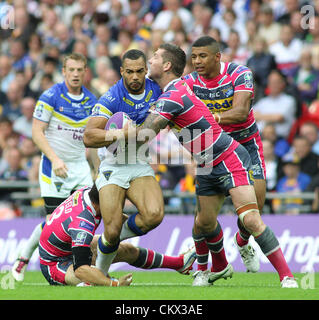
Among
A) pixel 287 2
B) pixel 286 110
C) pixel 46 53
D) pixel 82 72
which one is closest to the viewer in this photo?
pixel 82 72

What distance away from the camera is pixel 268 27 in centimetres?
1616

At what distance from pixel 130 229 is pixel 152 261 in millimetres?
752

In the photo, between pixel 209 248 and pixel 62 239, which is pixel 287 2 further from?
pixel 62 239

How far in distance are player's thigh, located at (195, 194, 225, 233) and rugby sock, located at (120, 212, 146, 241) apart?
80 cm

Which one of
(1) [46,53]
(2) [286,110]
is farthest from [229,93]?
(1) [46,53]

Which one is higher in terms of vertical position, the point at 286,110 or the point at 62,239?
the point at 286,110

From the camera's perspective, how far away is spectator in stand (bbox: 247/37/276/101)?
1516cm

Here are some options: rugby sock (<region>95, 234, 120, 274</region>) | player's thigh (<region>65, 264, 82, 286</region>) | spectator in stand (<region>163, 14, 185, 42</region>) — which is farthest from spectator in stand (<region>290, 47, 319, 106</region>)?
player's thigh (<region>65, 264, 82, 286</region>)

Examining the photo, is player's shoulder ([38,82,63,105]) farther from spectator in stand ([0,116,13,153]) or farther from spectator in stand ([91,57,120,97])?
spectator in stand ([0,116,13,153])

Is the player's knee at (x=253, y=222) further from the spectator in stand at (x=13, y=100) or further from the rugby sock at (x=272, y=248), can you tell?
the spectator in stand at (x=13, y=100)

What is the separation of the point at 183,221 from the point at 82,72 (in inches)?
124

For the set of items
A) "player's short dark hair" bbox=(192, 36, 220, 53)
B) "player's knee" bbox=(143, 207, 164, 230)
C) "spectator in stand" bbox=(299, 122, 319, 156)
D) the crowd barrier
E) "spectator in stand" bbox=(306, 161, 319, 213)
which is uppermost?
"player's short dark hair" bbox=(192, 36, 220, 53)

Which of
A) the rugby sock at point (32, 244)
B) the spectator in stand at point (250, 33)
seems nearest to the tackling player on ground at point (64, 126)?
the rugby sock at point (32, 244)

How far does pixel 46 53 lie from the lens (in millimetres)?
18609
